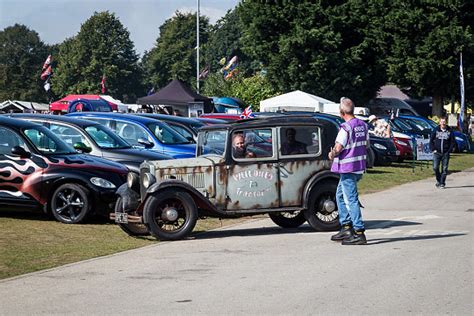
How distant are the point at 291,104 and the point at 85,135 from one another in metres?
25.3

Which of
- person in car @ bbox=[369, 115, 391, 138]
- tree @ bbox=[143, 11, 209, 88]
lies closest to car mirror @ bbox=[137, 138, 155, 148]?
person in car @ bbox=[369, 115, 391, 138]

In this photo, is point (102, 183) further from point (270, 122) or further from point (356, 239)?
point (356, 239)

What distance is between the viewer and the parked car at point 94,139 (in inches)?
667

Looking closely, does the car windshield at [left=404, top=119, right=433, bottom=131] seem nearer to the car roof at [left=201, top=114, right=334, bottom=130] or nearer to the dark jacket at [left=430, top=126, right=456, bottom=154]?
the dark jacket at [left=430, top=126, right=456, bottom=154]

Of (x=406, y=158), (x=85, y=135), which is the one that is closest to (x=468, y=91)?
(x=406, y=158)

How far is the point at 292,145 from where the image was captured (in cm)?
1338

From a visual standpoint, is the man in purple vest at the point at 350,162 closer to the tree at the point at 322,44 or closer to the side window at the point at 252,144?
the side window at the point at 252,144

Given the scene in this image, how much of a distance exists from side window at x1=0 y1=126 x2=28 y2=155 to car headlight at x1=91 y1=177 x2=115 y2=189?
131 cm

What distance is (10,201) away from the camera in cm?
1466

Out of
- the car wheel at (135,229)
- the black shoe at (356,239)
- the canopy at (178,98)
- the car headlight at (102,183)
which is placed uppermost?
the canopy at (178,98)

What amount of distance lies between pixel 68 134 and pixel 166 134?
3.55m

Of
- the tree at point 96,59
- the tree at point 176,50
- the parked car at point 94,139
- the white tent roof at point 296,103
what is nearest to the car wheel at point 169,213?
the parked car at point 94,139

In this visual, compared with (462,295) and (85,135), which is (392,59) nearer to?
(85,135)

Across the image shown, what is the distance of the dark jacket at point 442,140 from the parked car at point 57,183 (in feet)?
38.6
